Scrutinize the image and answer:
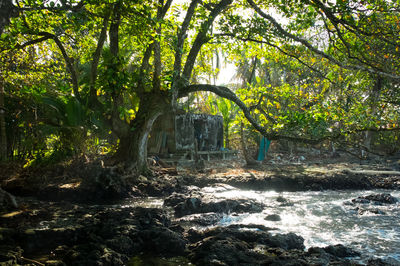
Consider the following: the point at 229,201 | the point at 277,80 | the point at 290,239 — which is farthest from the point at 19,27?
the point at 277,80

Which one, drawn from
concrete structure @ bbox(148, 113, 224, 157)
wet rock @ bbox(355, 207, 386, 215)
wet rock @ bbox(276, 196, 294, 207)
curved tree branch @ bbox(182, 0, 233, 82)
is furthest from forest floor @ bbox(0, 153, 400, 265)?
concrete structure @ bbox(148, 113, 224, 157)

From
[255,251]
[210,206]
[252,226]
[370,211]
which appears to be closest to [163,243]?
[255,251]

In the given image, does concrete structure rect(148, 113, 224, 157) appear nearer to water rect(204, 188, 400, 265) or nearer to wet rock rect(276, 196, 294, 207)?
wet rock rect(276, 196, 294, 207)

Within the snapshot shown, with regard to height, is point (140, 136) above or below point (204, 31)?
below

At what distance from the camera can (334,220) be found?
6.72 meters

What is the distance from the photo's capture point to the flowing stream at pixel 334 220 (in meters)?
5.16

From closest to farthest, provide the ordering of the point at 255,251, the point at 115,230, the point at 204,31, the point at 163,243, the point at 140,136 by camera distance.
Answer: the point at 255,251 → the point at 163,243 → the point at 115,230 → the point at 204,31 → the point at 140,136

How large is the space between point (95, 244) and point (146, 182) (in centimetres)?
555

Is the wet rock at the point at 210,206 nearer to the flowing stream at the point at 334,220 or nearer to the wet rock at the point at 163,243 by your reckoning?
the flowing stream at the point at 334,220

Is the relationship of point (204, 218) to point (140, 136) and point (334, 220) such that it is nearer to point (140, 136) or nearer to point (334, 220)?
point (334, 220)

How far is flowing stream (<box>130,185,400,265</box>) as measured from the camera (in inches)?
203

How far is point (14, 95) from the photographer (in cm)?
1008

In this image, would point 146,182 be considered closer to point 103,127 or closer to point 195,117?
point 103,127

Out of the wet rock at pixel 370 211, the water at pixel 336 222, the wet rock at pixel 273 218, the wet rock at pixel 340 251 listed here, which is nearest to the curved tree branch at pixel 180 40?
the water at pixel 336 222
